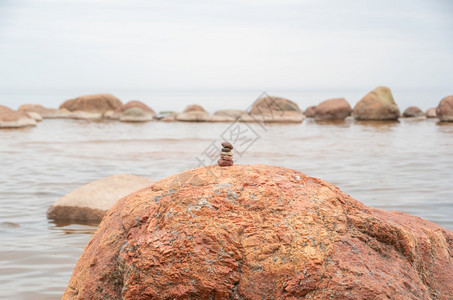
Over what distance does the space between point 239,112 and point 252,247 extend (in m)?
30.0

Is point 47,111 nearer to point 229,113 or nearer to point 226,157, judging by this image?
point 229,113

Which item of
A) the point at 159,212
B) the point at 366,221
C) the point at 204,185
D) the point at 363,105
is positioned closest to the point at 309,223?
the point at 366,221

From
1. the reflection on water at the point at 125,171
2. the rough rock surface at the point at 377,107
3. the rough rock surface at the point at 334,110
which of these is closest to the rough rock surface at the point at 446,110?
the rough rock surface at the point at 377,107

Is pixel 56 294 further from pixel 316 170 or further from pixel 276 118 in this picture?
pixel 276 118

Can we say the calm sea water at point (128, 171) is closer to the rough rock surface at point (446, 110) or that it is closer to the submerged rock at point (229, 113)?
the rough rock surface at point (446, 110)

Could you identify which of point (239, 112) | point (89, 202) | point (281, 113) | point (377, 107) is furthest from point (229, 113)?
point (89, 202)

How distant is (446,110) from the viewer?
82.6 ft

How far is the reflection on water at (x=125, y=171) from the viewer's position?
444 centimetres

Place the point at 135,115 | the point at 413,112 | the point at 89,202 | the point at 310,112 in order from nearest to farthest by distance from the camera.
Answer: the point at 89,202
the point at 413,112
the point at 135,115
the point at 310,112

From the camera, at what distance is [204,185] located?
2635 mm

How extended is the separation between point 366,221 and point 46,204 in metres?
5.59

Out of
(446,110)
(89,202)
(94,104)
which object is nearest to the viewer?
(89,202)

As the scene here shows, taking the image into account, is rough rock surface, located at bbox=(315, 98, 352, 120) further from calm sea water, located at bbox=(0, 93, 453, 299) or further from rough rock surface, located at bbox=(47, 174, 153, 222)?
rough rock surface, located at bbox=(47, 174, 153, 222)

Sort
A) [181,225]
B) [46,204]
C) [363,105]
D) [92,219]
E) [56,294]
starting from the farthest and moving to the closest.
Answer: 1. [363,105]
2. [46,204]
3. [92,219]
4. [56,294]
5. [181,225]
